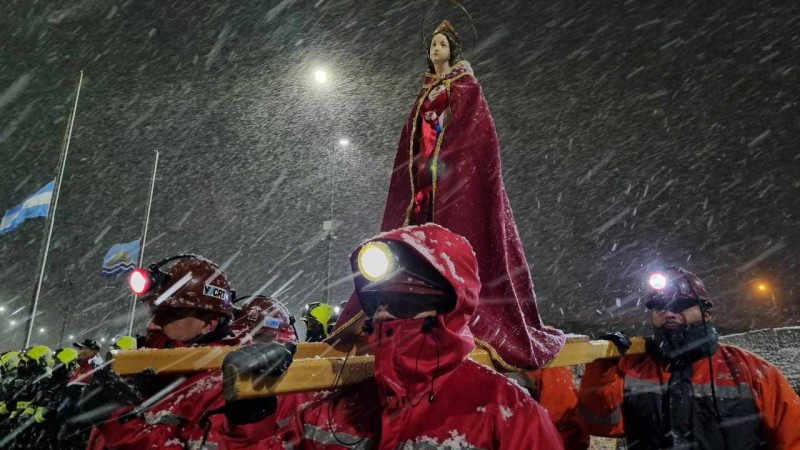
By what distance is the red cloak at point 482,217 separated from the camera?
235 centimetres

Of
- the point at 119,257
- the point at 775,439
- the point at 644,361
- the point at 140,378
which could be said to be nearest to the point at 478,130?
the point at 140,378

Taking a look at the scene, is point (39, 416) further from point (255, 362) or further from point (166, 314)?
point (255, 362)

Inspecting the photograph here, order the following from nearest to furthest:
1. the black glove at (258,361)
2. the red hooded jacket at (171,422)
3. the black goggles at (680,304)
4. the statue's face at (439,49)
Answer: the black glove at (258,361)
the red hooded jacket at (171,422)
the statue's face at (439,49)
the black goggles at (680,304)

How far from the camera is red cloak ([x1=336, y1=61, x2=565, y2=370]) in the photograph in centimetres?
235

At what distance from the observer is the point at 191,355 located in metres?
1.91

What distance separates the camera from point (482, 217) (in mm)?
2527

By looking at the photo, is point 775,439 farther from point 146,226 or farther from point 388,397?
point 146,226

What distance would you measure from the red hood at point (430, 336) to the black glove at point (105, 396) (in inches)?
54.6

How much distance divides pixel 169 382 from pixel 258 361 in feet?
5.93

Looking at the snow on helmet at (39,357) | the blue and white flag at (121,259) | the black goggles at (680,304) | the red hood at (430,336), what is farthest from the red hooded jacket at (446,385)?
the blue and white flag at (121,259)

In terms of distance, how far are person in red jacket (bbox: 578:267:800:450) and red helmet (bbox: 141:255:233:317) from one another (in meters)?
2.78

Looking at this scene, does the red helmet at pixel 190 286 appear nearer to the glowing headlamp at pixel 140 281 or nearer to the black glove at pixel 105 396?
the glowing headlamp at pixel 140 281

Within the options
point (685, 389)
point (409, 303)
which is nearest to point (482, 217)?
point (409, 303)

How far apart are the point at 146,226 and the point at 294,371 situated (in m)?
16.2
